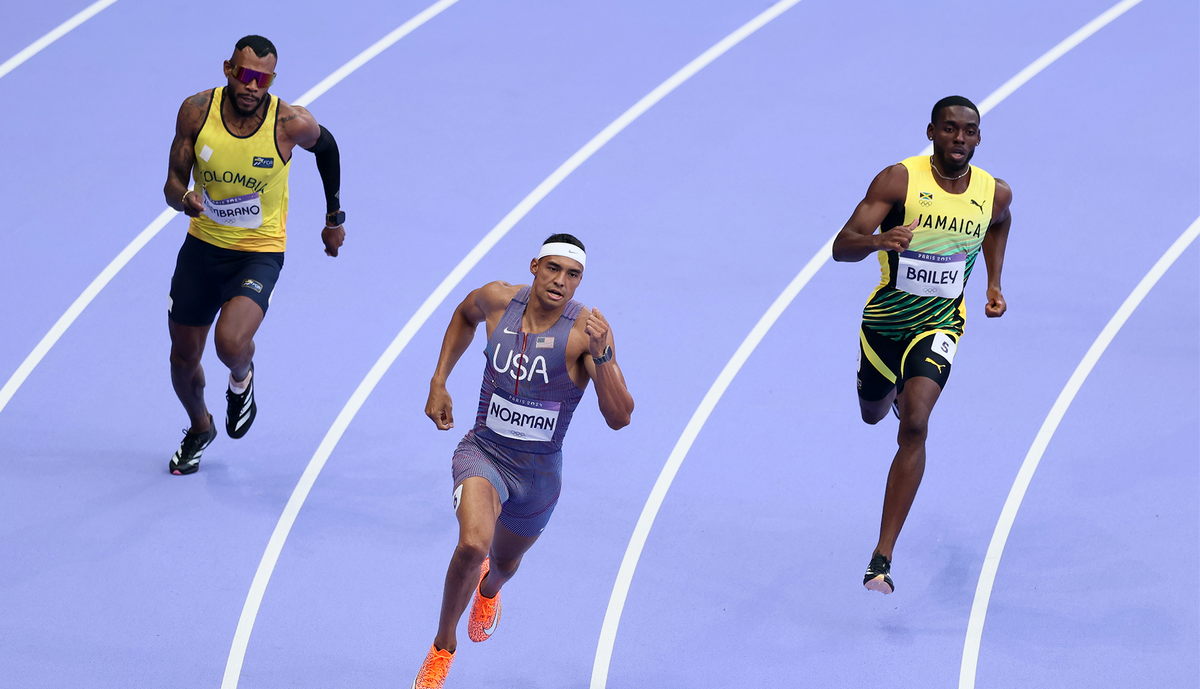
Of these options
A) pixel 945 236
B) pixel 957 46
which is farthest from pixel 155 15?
pixel 945 236

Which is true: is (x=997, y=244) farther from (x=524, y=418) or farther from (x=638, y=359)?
(x=524, y=418)

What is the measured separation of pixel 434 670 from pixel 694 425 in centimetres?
277

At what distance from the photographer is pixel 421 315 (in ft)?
27.7

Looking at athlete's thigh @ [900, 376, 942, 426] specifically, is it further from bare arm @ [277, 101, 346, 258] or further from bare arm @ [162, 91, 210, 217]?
bare arm @ [162, 91, 210, 217]

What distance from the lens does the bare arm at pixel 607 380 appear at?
16.6 ft

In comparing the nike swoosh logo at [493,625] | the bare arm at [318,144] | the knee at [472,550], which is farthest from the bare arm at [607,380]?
the bare arm at [318,144]

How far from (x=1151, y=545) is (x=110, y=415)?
589 cm

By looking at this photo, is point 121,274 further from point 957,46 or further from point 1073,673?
point 957,46

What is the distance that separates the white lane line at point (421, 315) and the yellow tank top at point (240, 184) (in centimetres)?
121

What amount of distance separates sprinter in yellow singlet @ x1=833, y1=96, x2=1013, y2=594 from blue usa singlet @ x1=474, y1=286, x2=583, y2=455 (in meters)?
1.51

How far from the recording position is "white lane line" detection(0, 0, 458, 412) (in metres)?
7.77

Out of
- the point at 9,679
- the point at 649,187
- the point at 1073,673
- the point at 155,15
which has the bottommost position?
the point at 9,679

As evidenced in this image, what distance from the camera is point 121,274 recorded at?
864cm

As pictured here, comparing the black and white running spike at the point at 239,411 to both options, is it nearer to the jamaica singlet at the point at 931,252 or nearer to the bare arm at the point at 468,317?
the bare arm at the point at 468,317
